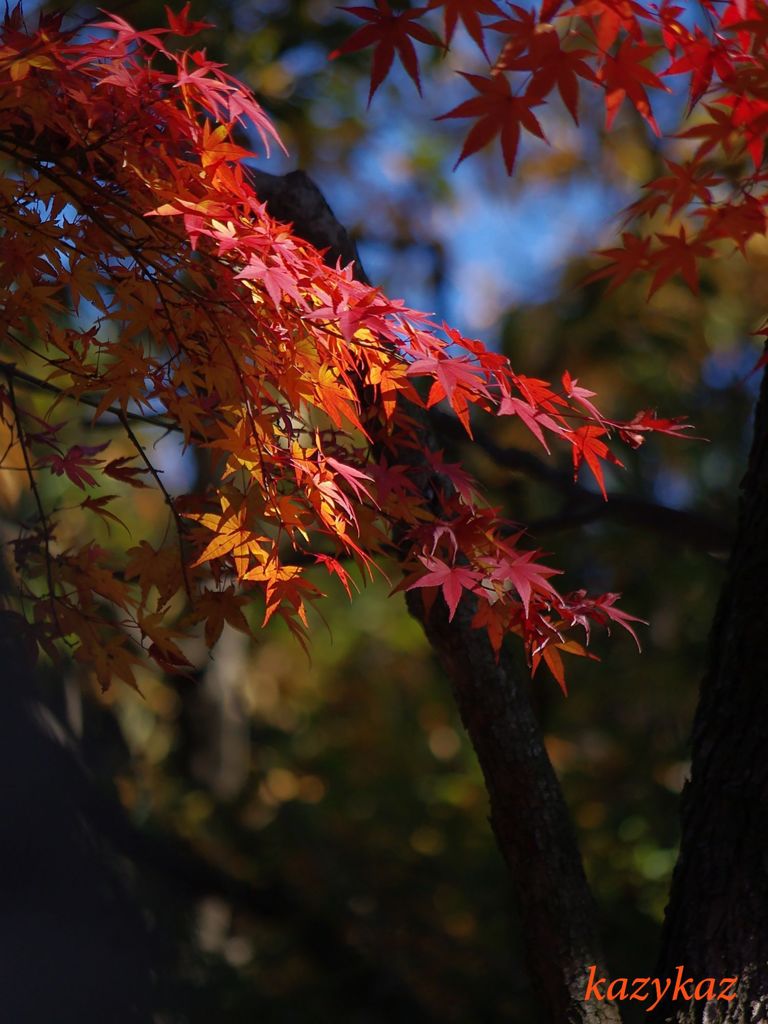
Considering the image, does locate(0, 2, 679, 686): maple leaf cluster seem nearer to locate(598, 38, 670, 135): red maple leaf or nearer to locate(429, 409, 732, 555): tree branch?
locate(598, 38, 670, 135): red maple leaf

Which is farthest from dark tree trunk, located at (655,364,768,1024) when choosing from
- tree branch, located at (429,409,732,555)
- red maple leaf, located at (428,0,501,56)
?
red maple leaf, located at (428,0,501,56)

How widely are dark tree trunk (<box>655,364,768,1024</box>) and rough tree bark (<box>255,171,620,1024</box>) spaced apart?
0.16m

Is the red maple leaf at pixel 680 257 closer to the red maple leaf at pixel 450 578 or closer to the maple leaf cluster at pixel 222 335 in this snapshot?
the maple leaf cluster at pixel 222 335

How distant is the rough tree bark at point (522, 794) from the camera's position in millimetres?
1522

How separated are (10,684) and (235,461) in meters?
0.43

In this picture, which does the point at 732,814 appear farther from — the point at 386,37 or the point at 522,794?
the point at 386,37

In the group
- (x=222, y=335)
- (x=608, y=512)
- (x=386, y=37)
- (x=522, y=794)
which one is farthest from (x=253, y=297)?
(x=608, y=512)

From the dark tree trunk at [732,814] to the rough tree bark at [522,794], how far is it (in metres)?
Answer: 0.16

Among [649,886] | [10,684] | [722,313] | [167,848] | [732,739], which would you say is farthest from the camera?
[722,313]

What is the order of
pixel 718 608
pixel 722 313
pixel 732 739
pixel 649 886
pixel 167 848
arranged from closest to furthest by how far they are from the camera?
1. pixel 732 739
2. pixel 718 608
3. pixel 649 886
4. pixel 167 848
5. pixel 722 313

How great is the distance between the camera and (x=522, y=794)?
155 centimetres

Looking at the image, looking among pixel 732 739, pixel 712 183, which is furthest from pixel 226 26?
pixel 732 739

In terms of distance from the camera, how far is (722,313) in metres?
4.72

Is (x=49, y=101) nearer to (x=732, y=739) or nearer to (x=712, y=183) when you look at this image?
(x=712, y=183)
